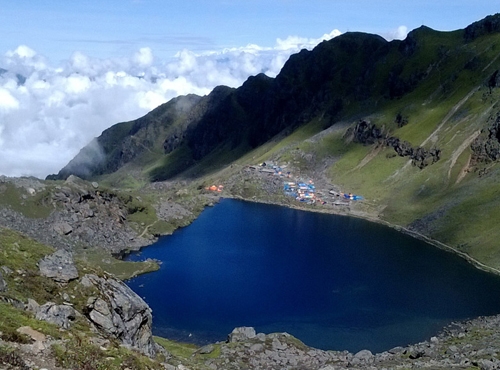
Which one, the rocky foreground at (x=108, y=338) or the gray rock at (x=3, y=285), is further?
the gray rock at (x=3, y=285)

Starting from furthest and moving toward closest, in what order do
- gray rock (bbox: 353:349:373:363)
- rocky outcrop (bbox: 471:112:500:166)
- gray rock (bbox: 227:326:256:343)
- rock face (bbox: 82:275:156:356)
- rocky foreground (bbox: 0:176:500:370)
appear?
rocky outcrop (bbox: 471:112:500:166)
gray rock (bbox: 227:326:256:343)
gray rock (bbox: 353:349:373:363)
rock face (bbox: 82:275:156:356)
rocky foreground (bbox: 0:176:500:370)

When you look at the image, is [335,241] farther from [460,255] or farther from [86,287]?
[86,287]

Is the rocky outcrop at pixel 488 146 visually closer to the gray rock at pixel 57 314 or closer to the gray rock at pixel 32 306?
the gray rock at pixel 57 314

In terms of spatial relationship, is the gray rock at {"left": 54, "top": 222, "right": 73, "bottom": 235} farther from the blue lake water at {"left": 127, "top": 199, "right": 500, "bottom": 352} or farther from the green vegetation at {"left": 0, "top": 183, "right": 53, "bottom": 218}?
the blue lake water at {"left": 127, "top": 199, "right": 500, "bottom": 352}

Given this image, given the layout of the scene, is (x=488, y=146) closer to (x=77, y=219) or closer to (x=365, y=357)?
(x=77, y=219)

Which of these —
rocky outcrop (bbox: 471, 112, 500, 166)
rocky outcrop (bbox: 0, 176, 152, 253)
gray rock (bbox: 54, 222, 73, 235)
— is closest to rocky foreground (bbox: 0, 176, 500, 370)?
rocky outcrop (bbox: 0, 176, 152, 253)

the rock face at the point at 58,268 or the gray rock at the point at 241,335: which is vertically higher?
the rock face at the point at 58,268

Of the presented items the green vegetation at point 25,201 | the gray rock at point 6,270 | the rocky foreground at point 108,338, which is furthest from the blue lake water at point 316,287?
the gray rock at point 6,270
